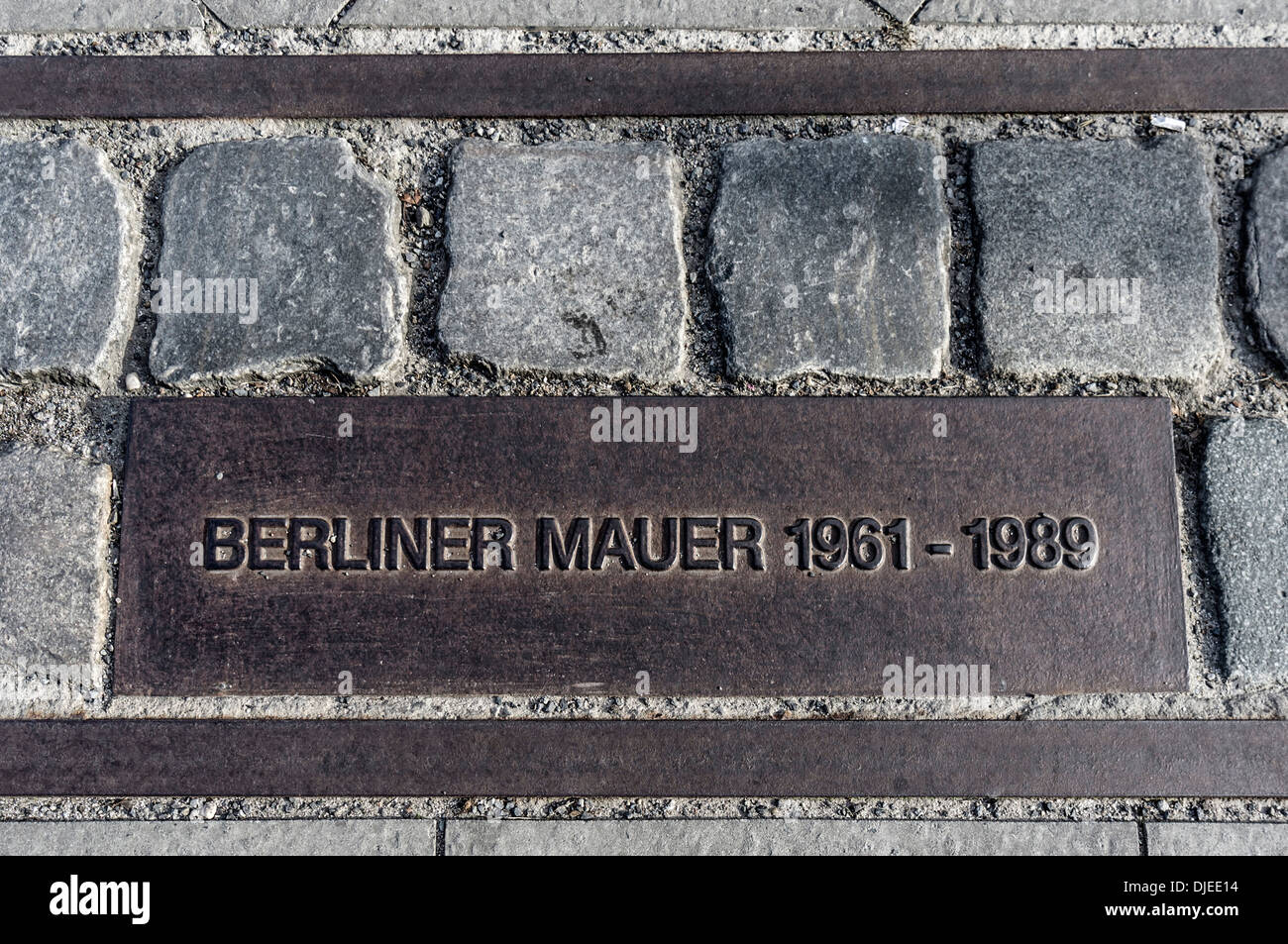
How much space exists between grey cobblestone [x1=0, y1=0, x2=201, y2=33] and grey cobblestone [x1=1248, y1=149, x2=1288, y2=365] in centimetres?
217

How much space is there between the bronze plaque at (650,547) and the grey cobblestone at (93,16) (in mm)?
818

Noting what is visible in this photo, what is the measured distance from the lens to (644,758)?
5.05 feet

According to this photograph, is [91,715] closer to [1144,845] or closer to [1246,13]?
[1144,845]

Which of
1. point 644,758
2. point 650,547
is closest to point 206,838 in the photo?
point 644,758

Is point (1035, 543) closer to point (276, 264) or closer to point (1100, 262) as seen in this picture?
point (1100, 262)

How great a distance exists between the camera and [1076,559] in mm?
1559

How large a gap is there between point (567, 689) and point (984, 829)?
80 centimetres

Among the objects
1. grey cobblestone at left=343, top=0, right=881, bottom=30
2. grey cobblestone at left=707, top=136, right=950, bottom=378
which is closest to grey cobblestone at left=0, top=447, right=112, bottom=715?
grey cobblestone at left=343, top=0, right=881, bottom=30

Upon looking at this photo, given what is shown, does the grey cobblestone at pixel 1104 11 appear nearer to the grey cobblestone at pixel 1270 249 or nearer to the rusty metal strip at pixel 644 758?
the grey cobblestone at pixel 1270 249

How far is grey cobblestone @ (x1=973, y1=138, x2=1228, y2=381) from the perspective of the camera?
160 centimetres

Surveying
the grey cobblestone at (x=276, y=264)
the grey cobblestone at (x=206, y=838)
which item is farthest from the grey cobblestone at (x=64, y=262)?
the grey cobblestone at (x=206, y=838)

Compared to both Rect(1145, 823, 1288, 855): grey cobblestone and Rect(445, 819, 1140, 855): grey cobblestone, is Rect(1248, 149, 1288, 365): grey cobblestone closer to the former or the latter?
Rect(1145, 823, 1288, 855): grey cobblestone

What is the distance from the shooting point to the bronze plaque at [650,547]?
A: 1553mm
